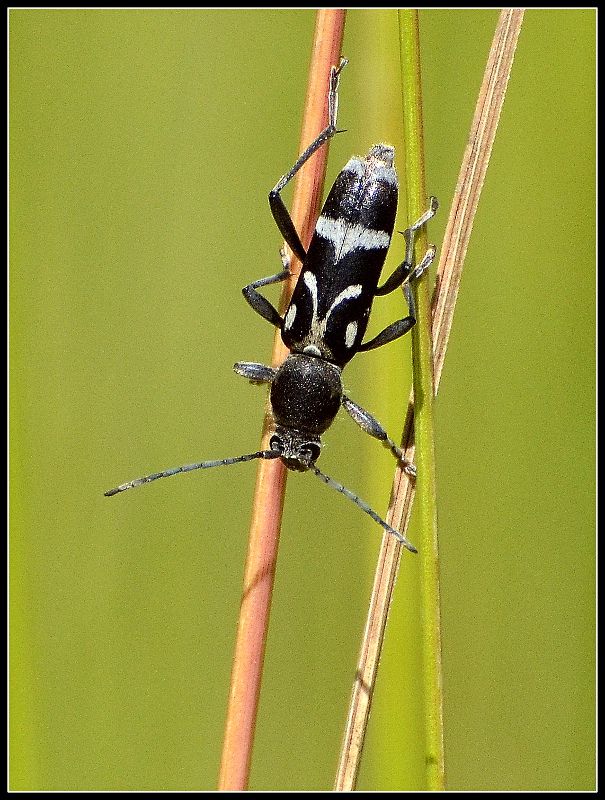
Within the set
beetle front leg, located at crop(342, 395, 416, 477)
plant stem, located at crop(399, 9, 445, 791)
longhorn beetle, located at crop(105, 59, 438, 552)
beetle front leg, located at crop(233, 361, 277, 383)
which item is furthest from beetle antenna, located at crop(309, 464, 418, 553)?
plant stem, located at crop(399, 9, 445, 791)

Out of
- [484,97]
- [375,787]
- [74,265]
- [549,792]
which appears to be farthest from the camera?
[74,265]

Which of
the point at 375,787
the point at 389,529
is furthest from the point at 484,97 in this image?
the point at 375,787

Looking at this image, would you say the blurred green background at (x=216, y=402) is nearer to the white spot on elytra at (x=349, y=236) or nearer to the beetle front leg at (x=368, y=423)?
the beetle front leg at (x=368, y=423)

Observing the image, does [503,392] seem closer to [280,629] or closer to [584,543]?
[584,543]

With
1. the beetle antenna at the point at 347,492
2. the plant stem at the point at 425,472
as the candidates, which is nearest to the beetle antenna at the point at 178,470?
the beetle antenna at the point at 347,492

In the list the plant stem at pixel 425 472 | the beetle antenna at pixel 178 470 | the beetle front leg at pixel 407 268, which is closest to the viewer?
the plant stem at pixel 425 472

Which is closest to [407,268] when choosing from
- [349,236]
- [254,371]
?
[349,236]
